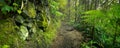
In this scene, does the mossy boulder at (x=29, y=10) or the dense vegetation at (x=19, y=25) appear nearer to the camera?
the dense vegetation at (x=19, y=25)

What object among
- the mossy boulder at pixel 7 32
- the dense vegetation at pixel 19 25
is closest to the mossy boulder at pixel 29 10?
the dense vegetation at pixel 19 25

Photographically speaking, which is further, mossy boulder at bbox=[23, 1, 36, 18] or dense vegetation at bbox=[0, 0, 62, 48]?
mossy boulder at bbox=[23, 1, 36, 18]

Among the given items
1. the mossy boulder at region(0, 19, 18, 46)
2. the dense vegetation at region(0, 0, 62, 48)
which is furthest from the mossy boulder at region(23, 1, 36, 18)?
the mossy boulder at region(0, 19, 18, 46)

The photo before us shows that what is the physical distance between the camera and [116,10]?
6773 millimetres

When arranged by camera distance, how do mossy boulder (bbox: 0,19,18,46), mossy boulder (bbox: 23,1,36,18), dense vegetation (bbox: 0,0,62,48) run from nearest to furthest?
mossy boulder (bbox: 0,19,18,46) → dense vegetation (bbox: 0,0,62,48) → mossy boulder (bbox: 23,1,36,18)

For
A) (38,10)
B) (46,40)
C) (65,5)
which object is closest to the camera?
(46,40)

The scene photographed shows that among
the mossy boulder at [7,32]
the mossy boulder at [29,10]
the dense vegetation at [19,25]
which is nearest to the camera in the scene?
the mossy boulder at [7,32]

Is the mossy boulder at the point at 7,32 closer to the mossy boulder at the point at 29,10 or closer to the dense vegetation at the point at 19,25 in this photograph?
the dense vegetation at the point at 19,25

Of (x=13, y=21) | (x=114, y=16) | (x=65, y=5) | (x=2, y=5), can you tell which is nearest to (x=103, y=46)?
(x=114, y=16)

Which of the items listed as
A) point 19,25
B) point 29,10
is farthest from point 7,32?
point 29,10

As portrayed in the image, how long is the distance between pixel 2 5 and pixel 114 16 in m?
4.49

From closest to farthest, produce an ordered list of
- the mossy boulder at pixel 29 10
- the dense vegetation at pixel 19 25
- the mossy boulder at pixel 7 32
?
1. the mossy boulder at pixel 7 32
2. the dense vegetation at pixel 19 25
3. the mossy boulder at pixel 29 10

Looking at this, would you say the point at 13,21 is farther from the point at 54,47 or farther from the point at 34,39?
the point at 54,47

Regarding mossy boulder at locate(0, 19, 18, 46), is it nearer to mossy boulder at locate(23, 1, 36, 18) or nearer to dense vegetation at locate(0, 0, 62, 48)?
dense vegetation at locate(0, 0, 62, 48)
